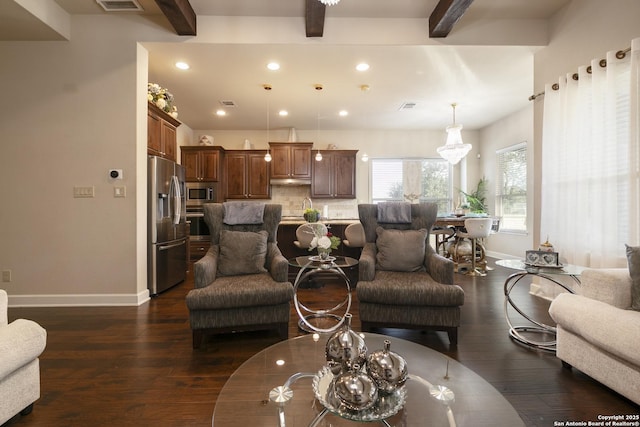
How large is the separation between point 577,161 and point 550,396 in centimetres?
231

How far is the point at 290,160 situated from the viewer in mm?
5934

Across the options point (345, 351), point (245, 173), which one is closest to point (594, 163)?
point (345, 351)

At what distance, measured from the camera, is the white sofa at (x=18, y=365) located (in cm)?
124

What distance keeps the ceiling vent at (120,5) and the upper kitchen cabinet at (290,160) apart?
318 centimetres

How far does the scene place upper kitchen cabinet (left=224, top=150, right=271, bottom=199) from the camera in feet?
19.6

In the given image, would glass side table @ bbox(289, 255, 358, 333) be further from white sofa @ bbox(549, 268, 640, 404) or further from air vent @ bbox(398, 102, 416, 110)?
air vent @ bbox(398, 102, 416, 110)

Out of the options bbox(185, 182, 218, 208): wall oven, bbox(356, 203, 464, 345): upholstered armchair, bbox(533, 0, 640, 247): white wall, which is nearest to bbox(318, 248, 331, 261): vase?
bbox(356, 203, 464, 345): upholstered armchair

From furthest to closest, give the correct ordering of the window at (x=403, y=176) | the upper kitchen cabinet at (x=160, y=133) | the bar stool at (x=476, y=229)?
the window at (x=403, y=176)
the bar stool at (x=476, y=229)
the upper kitchen cabinet at (x=160, y=133)

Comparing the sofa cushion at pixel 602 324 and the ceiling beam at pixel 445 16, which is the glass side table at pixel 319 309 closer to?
the sofa cushion at pixel 602 324

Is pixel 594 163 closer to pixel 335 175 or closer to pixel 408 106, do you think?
pixel 408 106

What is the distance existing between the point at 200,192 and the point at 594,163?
5791 mm

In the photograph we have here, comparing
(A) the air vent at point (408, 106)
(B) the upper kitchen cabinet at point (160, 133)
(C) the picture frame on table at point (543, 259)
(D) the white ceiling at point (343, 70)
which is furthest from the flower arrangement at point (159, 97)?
(C) the picture frame on table at point (543, 259)

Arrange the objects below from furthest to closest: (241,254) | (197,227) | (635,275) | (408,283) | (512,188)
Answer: (512,188) → (197,227) → (241,254) → (408,283) → (635,275)

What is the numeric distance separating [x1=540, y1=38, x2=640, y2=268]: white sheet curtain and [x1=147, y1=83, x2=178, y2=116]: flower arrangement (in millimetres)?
4548
